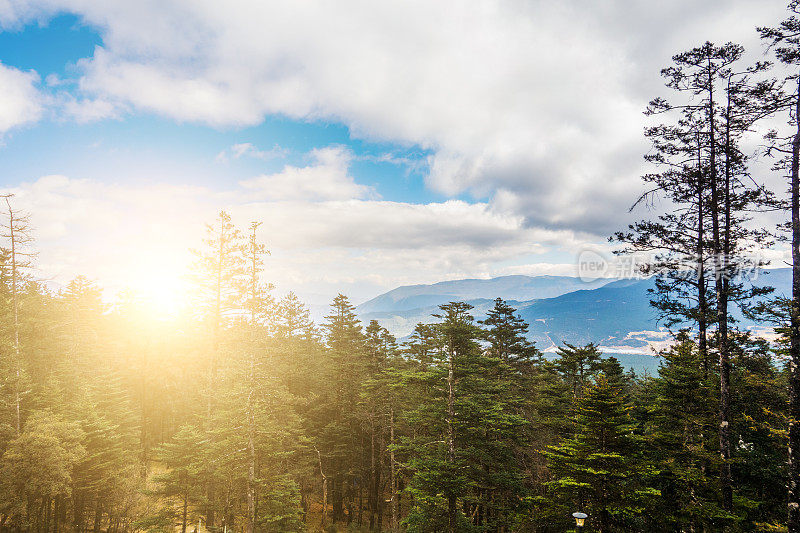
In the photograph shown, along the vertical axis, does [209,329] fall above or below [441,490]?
above

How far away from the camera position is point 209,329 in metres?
21.5

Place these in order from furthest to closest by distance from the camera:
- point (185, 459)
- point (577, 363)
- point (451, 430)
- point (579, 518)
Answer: point (185, 459) < point (577, 363) < point (451, 430) < point (579, 518)

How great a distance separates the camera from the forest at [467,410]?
40.0ft

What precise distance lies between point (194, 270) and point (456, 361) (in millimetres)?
17610

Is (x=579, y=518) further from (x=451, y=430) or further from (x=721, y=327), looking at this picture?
(x=721, y=327)

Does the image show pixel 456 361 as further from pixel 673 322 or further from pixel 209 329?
pixel 209 329

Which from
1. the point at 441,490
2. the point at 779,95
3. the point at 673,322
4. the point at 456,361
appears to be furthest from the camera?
the point at 456,361

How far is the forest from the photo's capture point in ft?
40.0

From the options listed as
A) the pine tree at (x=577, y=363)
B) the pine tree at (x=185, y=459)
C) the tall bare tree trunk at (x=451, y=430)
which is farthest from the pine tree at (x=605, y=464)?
the pine tree at (x=185, y=459)

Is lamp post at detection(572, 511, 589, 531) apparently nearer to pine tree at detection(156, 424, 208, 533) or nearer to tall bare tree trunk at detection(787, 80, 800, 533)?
tall bare tree trunk at detection(787, 80, 800, 533)

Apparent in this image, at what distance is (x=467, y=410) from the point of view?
17.9m

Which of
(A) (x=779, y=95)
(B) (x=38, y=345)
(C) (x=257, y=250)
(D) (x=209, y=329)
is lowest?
(B) (x=38, y=345)

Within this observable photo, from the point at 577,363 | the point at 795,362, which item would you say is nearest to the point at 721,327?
the point at 795,362

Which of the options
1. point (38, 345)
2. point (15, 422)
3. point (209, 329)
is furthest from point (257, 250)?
point (38, 345)
